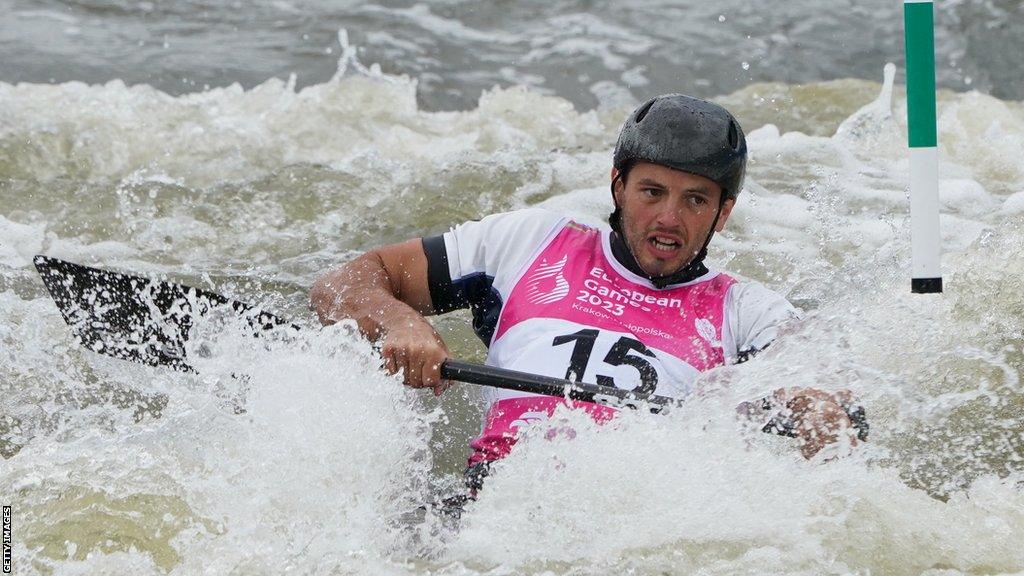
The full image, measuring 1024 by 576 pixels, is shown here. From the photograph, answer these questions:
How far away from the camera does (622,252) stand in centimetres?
392

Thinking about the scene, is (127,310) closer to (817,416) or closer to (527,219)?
(527,219)

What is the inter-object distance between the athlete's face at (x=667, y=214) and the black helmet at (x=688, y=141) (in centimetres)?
4

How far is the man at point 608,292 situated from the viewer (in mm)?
3549

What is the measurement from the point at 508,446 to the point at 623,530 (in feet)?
1.62

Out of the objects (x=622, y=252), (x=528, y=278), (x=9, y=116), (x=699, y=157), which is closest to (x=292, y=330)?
(x=528, y=278)

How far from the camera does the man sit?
140 inches

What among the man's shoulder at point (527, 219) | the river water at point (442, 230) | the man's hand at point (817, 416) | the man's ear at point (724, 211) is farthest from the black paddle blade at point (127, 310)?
the man's hand at point (817, 416)

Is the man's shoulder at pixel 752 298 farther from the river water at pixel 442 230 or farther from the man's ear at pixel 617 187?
the man's ear at pixel 617 187

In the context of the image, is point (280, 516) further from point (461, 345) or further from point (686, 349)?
point (461, 345)

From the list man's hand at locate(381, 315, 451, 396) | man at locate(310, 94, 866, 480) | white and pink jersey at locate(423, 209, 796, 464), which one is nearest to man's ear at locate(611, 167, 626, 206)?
man at locate(310, 94, 866, 480)

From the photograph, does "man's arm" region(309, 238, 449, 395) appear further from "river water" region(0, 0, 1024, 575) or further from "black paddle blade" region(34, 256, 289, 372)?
"black paddle blade" region(34, 256, 289, 372)

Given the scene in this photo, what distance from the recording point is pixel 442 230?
6254mm

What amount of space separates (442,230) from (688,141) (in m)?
2.70

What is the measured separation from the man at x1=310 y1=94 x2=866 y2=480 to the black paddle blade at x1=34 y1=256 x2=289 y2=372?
51 centimetres
